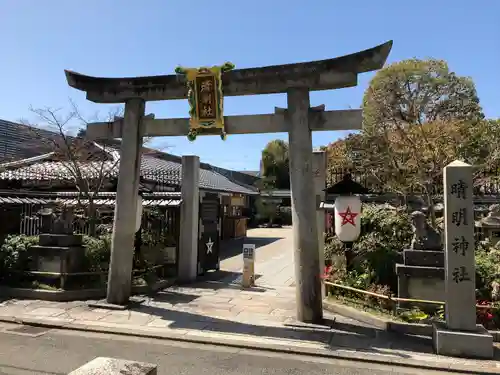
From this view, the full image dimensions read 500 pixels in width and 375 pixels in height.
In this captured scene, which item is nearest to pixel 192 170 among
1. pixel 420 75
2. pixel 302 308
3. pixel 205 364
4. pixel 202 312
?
pixel 202 312

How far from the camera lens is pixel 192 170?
489 inches

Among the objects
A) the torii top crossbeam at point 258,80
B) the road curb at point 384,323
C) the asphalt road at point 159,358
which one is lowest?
the asphalt road at point 159,358

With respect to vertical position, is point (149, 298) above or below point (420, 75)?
below

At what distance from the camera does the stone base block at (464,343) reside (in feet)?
20.4

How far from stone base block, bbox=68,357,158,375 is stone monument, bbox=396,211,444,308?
611 cm

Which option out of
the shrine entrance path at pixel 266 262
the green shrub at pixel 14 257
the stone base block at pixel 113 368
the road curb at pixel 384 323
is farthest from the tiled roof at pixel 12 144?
the stone base block at pixel 113 368

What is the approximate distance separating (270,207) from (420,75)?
1970 centimetres

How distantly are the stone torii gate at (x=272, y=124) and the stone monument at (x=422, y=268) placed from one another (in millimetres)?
1829

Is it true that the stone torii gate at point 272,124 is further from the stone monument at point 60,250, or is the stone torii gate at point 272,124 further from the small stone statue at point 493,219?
the small stone statue at point 493,219

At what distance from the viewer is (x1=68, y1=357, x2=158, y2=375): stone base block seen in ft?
10.4

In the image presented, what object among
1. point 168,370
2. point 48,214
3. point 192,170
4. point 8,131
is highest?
point 8,131

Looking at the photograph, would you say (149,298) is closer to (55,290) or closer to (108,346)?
(55,290)

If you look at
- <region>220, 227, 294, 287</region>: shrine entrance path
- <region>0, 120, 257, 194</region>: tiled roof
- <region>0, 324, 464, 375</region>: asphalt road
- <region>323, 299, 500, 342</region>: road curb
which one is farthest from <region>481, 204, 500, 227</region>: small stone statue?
<region>0, 120, 257, 194</region>: tiled roof

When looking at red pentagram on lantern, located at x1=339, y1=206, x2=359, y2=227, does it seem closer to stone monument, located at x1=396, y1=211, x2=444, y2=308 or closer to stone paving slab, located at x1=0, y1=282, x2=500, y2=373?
stone monument, located at x1=396, y1=211, x2=444, y2=308
